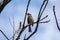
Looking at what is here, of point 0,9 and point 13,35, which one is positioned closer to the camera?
point 0,9

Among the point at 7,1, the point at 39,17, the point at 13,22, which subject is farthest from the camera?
the point at 13,22

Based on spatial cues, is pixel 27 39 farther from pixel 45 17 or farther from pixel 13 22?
pixel 13 22

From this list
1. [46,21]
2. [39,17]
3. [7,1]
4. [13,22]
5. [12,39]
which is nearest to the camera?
[39,17]

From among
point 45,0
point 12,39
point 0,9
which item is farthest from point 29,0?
point 12,39

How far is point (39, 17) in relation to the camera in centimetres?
274

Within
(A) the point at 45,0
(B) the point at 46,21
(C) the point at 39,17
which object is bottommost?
(B) the point at 46,21

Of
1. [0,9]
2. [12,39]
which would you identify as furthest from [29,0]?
[12,39]

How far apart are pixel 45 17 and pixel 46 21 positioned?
19 centimetres

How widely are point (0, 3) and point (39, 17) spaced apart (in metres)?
0.65

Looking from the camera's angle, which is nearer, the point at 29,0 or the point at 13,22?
the point at 29,0

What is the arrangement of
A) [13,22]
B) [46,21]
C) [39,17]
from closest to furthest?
[39,17] < [46,21] < [13,22]

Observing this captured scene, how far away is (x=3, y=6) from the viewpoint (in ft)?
9.33

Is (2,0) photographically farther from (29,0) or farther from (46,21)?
(46,21)

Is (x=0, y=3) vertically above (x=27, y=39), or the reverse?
(x=0, y=3)
